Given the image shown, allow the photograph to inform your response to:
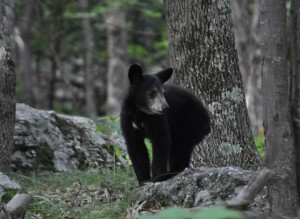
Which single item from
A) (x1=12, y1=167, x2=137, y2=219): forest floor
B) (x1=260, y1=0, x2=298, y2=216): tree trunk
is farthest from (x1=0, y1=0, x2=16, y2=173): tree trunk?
(x1=260, y1=0, x2=298, y2=216): tree trunk

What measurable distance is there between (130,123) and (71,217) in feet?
4.22

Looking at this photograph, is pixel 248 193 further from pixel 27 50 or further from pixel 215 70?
pixel 27 50

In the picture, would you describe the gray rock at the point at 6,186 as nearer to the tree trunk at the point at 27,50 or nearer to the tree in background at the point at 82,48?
the tree trunk at the point at 27,50

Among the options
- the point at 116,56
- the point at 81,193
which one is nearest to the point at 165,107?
the point at 81,193

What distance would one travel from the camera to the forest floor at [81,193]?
19.6 ft

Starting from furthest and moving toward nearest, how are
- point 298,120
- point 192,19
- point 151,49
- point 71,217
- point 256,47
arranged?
point 151,49, point 256,47, point 192,19, point 71,217, point 298,120

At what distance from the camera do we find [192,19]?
279 inches

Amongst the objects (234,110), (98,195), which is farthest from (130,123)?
(234,110)

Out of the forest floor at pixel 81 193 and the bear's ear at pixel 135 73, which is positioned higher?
the bear's ear at pixel 135 73

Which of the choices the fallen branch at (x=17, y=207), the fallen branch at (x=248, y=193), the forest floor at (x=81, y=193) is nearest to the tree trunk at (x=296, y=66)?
the fallen branch at (x=248, y=193)

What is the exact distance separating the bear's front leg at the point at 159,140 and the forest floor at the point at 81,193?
1.38 feet

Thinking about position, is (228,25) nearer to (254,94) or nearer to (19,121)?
(19,121)

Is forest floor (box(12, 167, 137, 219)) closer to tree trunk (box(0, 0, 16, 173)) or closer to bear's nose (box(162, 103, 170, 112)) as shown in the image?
tree trunk (box(0, 0, 16, 173))

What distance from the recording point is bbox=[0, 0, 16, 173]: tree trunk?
701cm
